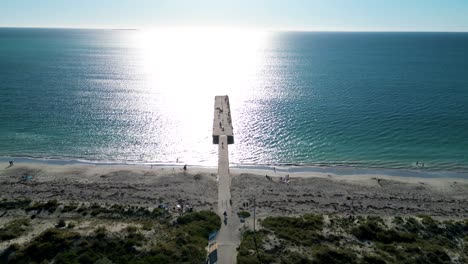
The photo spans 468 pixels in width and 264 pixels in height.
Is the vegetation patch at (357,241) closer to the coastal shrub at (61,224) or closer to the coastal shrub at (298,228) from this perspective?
the coastal shrub at (298,228)

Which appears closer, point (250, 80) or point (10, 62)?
point (250, 80)

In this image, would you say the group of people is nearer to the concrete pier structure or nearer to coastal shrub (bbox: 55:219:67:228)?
the concrete pier structure

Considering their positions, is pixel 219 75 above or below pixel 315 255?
above

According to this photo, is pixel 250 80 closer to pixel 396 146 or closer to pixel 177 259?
pixel 396 146

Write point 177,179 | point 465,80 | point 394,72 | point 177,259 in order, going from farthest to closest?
point 394,72 < point 465,80 < point 177,179 < point 177,259

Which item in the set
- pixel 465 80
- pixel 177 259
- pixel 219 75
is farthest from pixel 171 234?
pixel 465 80

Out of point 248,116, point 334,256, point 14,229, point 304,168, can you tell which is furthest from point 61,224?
point 248,116

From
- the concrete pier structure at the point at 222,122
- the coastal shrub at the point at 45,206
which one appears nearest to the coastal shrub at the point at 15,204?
the coastal shrub at the point at 45,206
